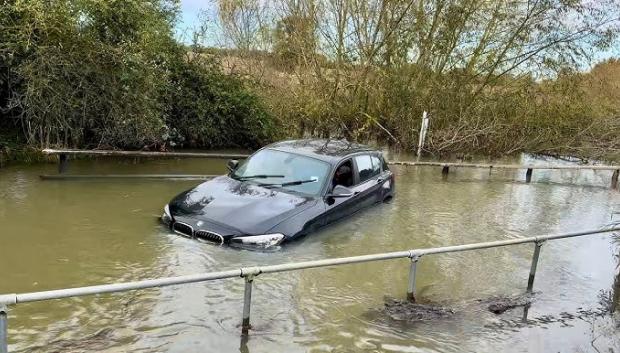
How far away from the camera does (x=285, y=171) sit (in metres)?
8.82

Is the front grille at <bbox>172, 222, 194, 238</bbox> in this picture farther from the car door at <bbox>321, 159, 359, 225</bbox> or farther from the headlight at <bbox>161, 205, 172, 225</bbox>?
the car door at <bbox>321, 159, 359, 225</bbox>

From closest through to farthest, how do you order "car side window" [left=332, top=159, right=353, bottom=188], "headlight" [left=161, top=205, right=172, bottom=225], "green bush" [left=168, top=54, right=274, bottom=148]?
"headlight" [left=161, top=205, right=172, bottom=225], "car side window" [left=332, top=159, right=353, bottom=188], "green bush" [left=168, top=54, right=274, bottom=148]

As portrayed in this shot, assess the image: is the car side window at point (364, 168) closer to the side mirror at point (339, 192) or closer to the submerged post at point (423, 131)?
the side mirror at point (339, 192)

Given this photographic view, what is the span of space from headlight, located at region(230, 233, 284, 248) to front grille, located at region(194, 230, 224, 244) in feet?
0.51

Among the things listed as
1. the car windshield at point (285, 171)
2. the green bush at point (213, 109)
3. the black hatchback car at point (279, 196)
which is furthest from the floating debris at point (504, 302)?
the green bush at point (213, 109)

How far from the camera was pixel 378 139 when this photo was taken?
21328mm

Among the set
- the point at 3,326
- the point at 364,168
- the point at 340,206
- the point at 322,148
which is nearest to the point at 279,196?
the point at 340,206

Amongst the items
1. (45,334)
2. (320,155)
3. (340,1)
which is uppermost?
(340,1)

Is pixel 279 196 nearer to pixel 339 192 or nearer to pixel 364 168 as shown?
pixel 339 192

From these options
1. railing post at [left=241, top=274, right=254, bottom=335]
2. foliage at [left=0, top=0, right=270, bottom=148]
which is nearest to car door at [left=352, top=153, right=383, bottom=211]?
railing post at [left=241, top=274, right=254, bottom=335]

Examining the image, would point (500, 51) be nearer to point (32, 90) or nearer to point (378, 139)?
point (378, 139)

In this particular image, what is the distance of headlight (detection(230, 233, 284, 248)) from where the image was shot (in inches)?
286

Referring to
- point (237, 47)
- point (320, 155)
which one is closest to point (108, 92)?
point (320, 155)

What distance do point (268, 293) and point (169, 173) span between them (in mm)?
7260
